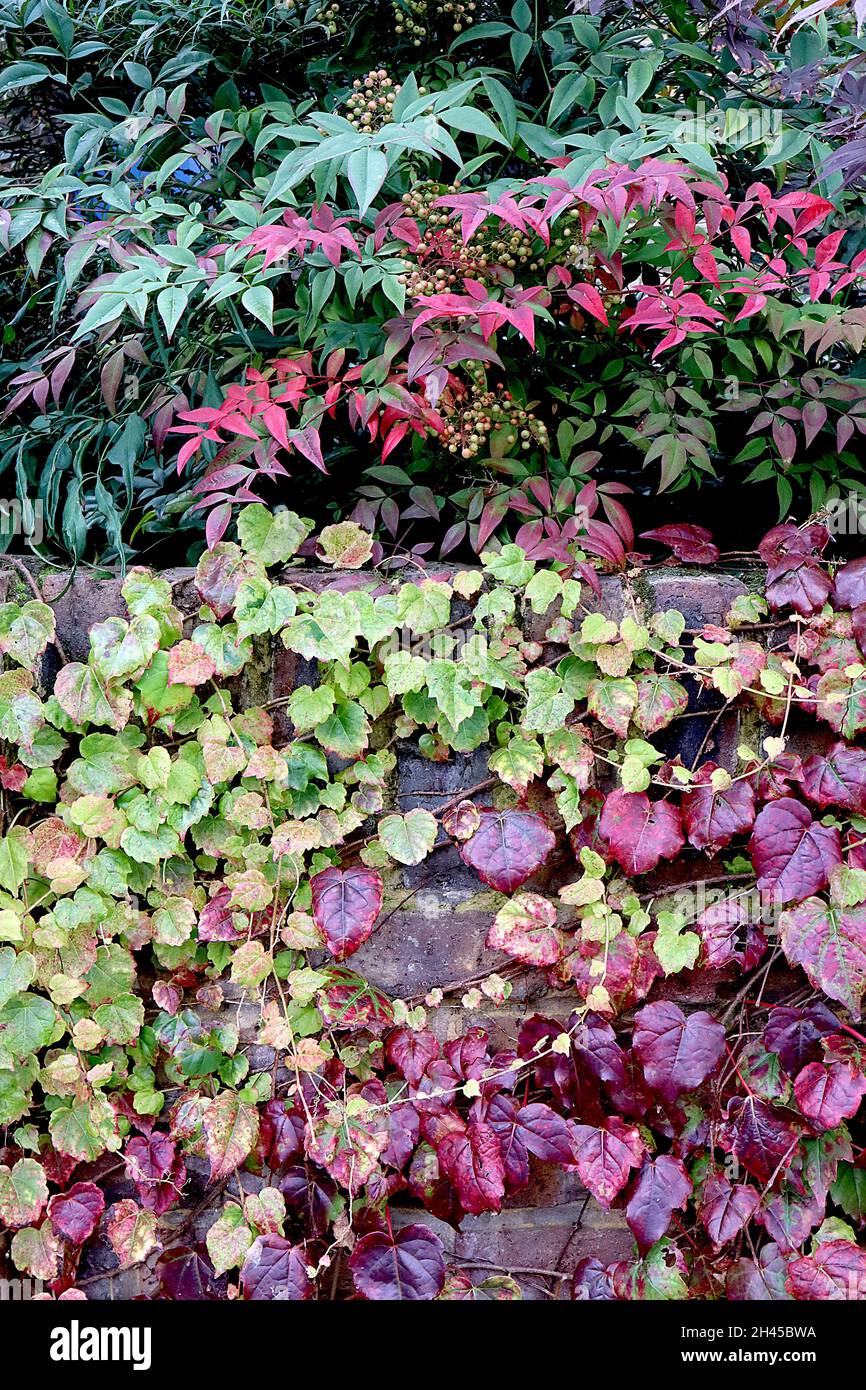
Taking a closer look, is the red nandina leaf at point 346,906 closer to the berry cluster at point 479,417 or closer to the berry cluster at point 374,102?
the berry cluster at point 479,417

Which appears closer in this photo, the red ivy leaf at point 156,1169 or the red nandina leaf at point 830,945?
the red nandina leaf at point 830,945

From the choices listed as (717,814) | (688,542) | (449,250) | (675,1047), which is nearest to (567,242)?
(449,250)

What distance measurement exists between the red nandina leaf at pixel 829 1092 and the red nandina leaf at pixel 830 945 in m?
0.09

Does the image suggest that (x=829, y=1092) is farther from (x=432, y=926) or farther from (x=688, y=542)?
(x=688, y=542)

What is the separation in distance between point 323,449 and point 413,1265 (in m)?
1.39

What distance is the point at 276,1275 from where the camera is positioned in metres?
1.47

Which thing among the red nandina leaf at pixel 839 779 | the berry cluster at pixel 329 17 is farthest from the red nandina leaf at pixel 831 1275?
the berry cluster at pixel 329 17

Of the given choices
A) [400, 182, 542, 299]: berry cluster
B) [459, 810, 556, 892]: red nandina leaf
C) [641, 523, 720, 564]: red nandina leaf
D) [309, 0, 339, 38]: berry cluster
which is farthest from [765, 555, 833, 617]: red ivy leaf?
[309, 0, 339, 38]: berry cluster

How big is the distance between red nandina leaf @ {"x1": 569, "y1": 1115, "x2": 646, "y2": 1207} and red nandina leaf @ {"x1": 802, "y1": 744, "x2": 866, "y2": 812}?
595 millimetres

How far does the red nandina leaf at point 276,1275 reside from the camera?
57.7 inches

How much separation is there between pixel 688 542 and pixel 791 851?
20.5 inches
